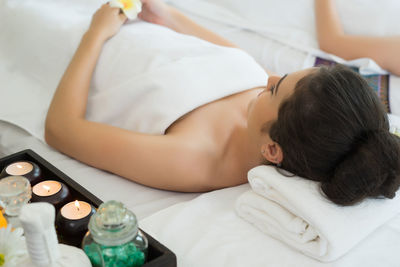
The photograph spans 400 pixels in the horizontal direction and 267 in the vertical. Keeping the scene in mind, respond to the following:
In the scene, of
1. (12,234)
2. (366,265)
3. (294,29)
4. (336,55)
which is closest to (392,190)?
(366,265)

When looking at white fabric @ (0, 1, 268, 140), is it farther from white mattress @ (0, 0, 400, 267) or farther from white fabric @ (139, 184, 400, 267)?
white fabric @ (139, 184, 400, 267)

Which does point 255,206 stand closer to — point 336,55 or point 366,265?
point 366,265

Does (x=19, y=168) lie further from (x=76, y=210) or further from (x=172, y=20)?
(x=172, y=20)

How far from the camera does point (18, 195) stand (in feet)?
2.66

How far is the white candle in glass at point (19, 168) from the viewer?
0.91m

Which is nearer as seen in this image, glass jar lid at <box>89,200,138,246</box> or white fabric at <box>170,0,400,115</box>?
glass jar lid at <box>89,200,138,246</box>

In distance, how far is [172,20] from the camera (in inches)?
63.5

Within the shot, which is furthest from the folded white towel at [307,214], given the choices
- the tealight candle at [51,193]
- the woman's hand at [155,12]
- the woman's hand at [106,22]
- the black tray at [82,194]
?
the woman's hand at [155,12]

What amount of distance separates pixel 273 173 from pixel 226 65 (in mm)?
453

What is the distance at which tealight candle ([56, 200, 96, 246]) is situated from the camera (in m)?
0.80

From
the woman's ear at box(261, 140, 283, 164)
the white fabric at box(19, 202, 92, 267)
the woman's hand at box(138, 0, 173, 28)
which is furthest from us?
the woman's hand at box(138, 0, 173, 28)

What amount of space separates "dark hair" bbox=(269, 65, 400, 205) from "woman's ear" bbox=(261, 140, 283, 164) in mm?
29

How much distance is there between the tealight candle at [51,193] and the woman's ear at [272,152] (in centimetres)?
42

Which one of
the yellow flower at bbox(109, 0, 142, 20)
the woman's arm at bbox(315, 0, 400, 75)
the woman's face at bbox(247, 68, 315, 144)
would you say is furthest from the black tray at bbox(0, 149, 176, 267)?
the woman's arm at bbox(315, 0, 400, 75)
